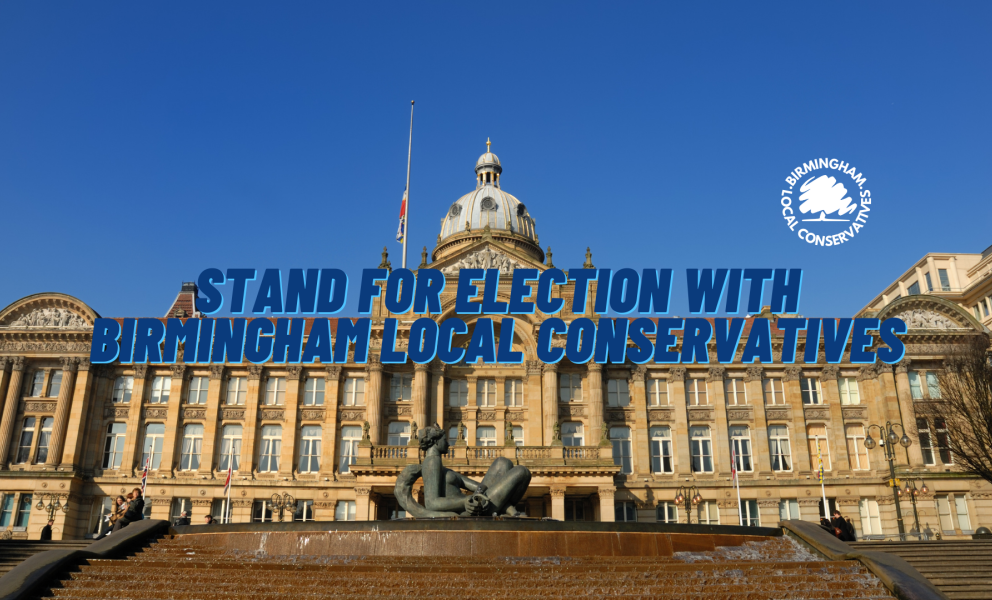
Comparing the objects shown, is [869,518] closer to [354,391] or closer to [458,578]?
[354,391]

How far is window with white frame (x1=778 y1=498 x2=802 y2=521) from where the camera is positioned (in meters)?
47.0

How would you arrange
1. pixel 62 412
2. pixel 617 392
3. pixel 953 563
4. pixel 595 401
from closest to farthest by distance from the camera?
pixel 953 563 → pixel 595 401 → pixel 62 412 → pixel 617 392

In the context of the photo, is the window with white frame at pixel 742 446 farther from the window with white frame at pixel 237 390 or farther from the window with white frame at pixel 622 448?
the window with white frame at pixel 237 390

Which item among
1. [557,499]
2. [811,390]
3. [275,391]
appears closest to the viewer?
[557,499]

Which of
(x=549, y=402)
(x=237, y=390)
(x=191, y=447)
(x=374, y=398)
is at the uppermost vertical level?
(x=237, y=390)

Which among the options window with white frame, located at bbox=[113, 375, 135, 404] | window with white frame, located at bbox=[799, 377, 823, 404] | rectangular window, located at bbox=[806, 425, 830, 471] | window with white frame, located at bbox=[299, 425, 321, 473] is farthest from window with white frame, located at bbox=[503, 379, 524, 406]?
window with white frame, located at bbox=[113, 375, 135, 404]

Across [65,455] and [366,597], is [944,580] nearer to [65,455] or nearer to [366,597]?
[366,597]

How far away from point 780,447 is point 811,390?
4286 mm

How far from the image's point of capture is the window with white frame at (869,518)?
46188 millimetres

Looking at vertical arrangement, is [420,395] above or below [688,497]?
above

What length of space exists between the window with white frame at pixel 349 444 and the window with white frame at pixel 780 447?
80.3 ft

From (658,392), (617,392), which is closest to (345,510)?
(617,392)

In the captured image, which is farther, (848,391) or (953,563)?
(848,391)

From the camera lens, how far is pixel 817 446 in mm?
48656
